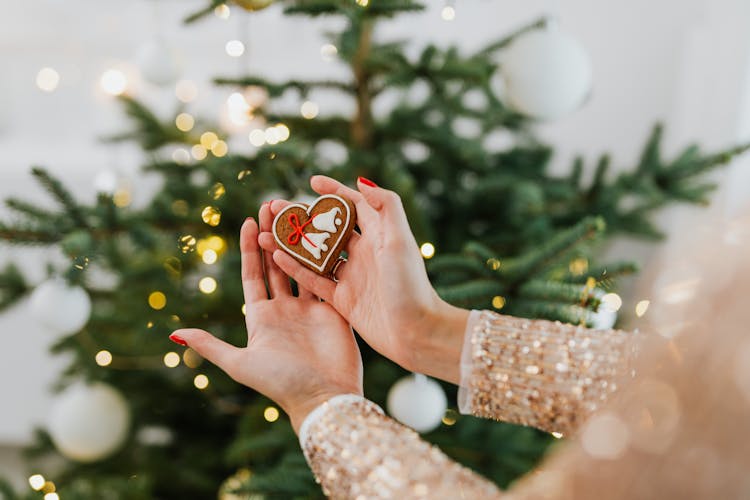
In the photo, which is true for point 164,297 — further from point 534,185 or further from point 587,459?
point 587,459

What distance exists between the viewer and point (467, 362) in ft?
2.04

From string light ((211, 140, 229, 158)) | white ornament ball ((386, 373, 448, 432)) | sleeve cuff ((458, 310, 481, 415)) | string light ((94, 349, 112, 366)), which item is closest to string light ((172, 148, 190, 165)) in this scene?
string light ((211, 140, 229, 158))

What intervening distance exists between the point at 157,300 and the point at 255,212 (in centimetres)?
33

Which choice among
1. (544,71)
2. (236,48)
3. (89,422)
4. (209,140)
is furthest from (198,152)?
(544,71)

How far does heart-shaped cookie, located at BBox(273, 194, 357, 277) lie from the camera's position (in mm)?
666

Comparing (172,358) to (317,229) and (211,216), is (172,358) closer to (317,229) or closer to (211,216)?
(211,216)

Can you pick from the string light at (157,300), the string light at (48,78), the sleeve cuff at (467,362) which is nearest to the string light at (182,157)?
the string light at (157,300)

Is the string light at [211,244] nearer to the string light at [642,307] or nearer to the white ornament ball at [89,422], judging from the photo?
the white ornament ball at [89,422]

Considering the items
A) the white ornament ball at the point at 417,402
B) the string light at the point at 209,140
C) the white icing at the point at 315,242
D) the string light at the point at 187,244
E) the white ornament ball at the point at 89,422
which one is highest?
the white icing at the point at 315,242

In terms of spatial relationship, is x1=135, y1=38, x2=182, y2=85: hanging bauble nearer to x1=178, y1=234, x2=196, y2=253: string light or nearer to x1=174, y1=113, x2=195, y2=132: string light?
x1=174, y1=113, x2=195, y2=132: string light

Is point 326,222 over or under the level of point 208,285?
over

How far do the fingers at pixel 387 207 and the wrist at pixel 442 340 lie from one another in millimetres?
91

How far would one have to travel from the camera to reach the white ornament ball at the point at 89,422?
1044 mm

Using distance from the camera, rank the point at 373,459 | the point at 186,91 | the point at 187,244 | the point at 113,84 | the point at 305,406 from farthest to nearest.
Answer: the point at 186,91 → the point at 113,84 → the point at 187,244 → the point at 305,406 → the point at 373,459
